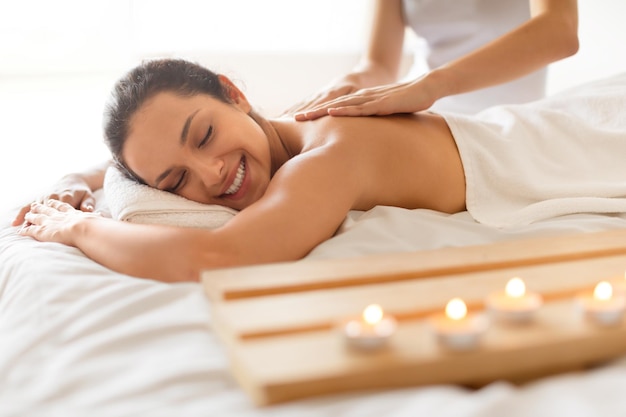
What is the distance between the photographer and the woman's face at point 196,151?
5.02 ft

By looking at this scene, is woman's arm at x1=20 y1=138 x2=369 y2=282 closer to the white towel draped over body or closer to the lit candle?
the white towel draped over body

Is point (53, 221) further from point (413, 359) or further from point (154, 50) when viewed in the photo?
point (154, 50)

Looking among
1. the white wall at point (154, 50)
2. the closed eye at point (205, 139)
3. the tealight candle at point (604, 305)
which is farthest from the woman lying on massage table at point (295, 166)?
the white wall at point (154, 50)

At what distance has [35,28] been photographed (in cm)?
420

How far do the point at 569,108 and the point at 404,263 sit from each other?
1.06m

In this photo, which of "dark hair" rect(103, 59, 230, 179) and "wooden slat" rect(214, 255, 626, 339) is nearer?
"wooden slat" rect(214, 255, 626, 339)

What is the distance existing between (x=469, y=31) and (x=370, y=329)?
6.01ft

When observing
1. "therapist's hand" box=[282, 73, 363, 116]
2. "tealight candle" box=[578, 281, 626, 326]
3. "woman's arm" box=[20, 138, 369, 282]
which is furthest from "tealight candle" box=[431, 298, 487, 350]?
"therapist's hand" box=[282, 73, 363, 116]

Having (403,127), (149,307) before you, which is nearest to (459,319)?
(149,307)

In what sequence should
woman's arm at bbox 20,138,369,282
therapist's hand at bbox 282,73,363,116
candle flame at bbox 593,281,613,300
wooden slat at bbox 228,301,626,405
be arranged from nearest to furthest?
wooden slat at bbox 228,301,626,405, candle flame at bbox 593,281,613,300, woman's arm at bbox 20,138,369,282, therapist's hand at bbox 282,73,363,116

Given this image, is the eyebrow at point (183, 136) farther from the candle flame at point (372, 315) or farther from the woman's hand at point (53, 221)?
the candle flame at point (372, 315)

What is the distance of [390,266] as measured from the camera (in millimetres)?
1133

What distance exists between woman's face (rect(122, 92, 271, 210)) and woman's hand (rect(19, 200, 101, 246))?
0.54 feet

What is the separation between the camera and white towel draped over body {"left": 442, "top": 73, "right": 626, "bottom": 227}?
1558 millimetres
